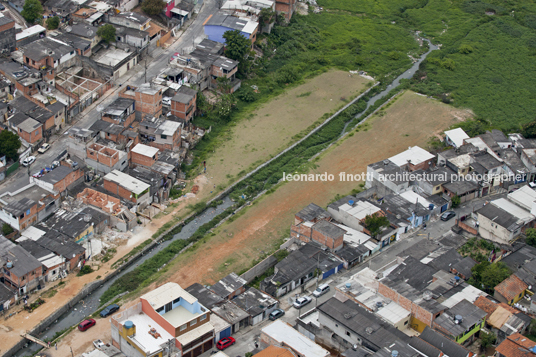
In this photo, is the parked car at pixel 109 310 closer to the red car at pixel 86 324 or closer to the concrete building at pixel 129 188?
the red car at pixel 86 324

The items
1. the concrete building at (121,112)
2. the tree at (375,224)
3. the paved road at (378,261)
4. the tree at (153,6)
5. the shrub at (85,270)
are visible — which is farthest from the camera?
the tree at (153,6)

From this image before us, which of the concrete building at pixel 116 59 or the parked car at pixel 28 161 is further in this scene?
the concrete building at pixel 116 59

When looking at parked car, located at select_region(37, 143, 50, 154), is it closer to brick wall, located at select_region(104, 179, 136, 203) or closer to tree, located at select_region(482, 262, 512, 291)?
brick wall, located at select_region(104, 179, 136, 203)

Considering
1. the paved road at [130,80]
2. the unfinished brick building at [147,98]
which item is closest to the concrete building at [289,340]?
the paved road at [130,80]

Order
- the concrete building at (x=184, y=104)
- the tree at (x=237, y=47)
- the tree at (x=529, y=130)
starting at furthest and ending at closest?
the tree at (x=237, y=47), the tree at (x=529, y=130), the concrete building at (x=184, y=104)

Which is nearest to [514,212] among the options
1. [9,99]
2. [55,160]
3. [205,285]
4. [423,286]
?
[423,286]

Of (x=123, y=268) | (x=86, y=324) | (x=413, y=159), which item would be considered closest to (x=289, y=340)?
(x=86, y=324)

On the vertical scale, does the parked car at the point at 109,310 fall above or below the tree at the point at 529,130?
below

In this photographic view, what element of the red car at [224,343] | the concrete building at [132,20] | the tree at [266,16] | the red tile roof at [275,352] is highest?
the concrete building at [132,20]
